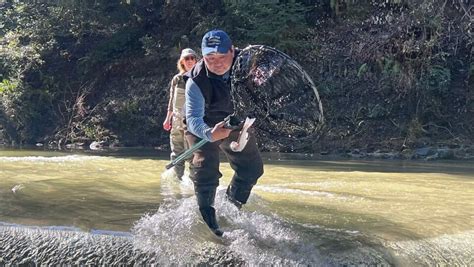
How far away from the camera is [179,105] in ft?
22.7

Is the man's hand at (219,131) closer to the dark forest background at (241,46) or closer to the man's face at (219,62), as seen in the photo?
the man's face at (219,62)

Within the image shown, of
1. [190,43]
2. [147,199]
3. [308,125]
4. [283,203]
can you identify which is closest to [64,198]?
[147,199]

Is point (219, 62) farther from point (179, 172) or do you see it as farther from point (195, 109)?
point (179, 172)

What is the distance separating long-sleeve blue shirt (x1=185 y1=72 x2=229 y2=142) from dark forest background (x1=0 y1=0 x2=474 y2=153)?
695cm

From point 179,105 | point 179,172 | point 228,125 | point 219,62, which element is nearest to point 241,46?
point 179,172

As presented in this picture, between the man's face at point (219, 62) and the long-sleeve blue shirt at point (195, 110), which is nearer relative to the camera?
the long-sleeve blue shirt at point (195, 110)

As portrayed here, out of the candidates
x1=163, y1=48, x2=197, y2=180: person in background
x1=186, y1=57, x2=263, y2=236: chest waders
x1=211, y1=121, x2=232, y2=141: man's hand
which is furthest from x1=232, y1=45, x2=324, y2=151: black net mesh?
x1=163, y1=48, x2=197, y2=180: person in background

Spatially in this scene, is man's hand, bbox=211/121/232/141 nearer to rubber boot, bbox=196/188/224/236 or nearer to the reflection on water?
rubber boot, bbox=196/188/224/236

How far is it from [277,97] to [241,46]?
9.37 metres

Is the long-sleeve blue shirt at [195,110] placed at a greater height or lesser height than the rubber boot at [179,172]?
greater

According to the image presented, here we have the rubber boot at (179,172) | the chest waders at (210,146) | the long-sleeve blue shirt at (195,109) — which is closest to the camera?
the long-sleeve blue shirt at (195,109)

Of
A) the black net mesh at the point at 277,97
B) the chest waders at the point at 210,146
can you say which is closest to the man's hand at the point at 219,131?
the chest waders at the point at 210,146

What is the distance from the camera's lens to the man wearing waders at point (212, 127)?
429cm

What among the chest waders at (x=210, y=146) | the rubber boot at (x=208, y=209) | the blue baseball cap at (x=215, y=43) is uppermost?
the blue baseball cap at (x=215, y=43)
